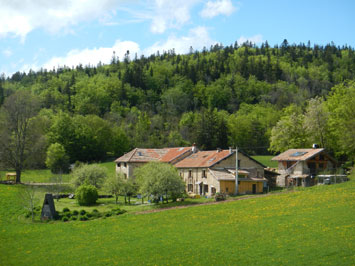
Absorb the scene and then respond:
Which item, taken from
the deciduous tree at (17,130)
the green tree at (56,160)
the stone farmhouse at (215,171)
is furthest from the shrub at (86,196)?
the green tree at (56,160)

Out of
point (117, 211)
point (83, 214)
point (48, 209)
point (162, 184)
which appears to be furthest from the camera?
point (162, 184)

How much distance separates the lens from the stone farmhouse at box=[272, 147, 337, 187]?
210ft

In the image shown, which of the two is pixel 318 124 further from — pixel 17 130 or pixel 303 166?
pixel 17 130

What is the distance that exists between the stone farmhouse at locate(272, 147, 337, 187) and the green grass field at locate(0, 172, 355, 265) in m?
15.7

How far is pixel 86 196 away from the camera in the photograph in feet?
186

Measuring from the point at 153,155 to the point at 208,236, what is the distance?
4689cm

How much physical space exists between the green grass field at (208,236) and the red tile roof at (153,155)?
91.5 ft

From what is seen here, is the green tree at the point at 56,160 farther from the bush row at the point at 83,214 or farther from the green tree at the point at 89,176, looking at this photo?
the bush row at the point at 83,214

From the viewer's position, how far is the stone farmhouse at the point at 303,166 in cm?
6394

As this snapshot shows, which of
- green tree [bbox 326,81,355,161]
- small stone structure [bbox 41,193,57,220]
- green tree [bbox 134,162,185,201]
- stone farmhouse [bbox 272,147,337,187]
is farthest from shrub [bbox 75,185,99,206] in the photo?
green tree [bbox 326,81,355,161]

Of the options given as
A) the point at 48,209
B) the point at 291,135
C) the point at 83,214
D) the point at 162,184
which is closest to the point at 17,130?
the point at 48,209

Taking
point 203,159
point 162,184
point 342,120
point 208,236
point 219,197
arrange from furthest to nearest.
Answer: point 342,120, point 203,159, point 219,197, point 162,184, point 208,236

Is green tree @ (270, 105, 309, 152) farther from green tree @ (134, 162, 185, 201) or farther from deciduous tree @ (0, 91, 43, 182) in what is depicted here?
deciduous tree @ (0, 91, 43, 182)

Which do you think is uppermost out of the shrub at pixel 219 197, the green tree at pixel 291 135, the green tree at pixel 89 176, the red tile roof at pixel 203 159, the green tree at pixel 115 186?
the green tree at pixel 291 135
